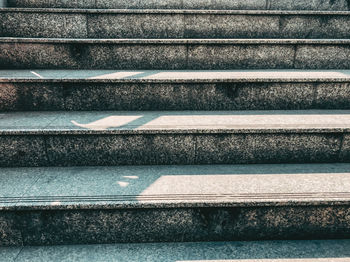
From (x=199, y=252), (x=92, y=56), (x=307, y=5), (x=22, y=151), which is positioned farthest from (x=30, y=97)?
(x=307, y=5)

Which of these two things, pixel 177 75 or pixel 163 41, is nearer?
pixel 177 75

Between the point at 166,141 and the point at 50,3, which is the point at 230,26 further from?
the point at 50,3

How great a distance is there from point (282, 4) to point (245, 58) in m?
1.75

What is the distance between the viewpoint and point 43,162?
2389 mm

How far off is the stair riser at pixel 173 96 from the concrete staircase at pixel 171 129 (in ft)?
0.03

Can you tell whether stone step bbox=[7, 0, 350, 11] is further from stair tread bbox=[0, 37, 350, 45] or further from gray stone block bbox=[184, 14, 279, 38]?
stair tread bbox=[0, 37, 350, 45]

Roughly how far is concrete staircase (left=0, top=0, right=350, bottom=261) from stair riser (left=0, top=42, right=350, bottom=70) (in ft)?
0.04

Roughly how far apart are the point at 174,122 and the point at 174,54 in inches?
44.3

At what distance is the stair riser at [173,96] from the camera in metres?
2.74

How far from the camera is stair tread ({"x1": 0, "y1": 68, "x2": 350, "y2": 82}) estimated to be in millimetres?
2746

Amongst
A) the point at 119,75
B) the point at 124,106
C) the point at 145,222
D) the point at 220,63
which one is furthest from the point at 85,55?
the point at 145,222

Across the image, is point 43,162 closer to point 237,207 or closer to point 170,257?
point 170,257

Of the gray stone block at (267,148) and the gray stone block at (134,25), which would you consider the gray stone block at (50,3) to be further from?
the gray stone block at (267,148)

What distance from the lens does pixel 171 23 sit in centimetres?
369
